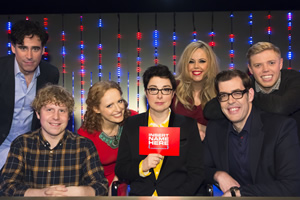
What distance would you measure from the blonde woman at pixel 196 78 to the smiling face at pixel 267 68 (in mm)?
542

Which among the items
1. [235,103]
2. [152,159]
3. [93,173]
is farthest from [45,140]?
[235,103]

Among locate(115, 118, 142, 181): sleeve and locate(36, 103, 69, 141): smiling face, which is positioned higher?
locate(36, 103, 69, 141): smiling face

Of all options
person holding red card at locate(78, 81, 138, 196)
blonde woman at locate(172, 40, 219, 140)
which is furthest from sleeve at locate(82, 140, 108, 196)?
blonde woman at locate(172, 40, 219, 140)

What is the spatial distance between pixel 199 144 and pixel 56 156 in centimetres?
109

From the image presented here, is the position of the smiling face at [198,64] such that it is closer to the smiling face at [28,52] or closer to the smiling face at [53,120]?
the smiling face at [53,120]

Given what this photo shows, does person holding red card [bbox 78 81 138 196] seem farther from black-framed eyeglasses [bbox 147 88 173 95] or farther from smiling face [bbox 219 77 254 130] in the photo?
smiling face [bbox 219 77 254 130]

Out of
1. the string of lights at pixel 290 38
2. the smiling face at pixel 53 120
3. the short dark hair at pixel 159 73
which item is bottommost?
the smiling face at pixel 53 120

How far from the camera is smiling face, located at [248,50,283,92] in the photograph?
2.59m

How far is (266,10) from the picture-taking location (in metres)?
5.81

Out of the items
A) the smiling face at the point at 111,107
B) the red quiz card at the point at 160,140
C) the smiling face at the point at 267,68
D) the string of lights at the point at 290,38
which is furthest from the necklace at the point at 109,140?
the string of lights at the point at 290,38

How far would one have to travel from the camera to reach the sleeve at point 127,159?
2.20 metres

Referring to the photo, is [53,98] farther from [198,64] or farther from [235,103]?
[198,64]

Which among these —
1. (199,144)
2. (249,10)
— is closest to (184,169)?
(199,144)

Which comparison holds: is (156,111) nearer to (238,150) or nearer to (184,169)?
(184,169)
